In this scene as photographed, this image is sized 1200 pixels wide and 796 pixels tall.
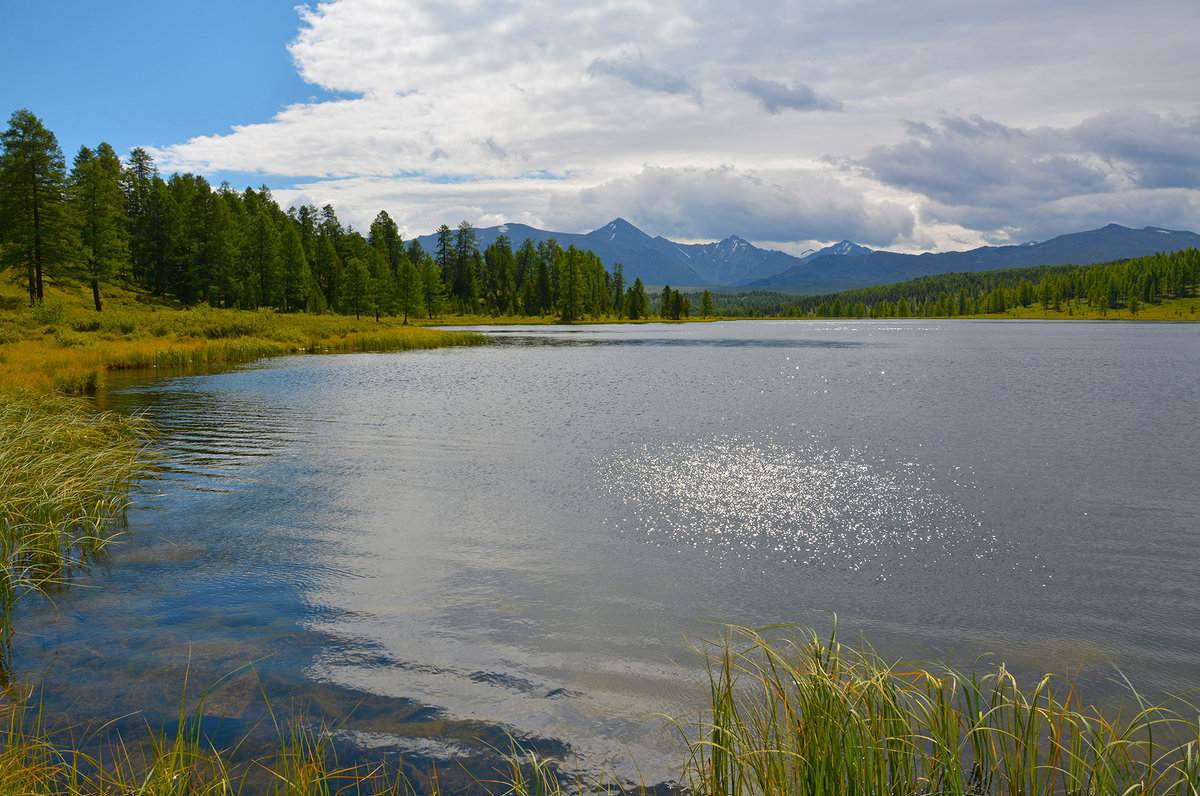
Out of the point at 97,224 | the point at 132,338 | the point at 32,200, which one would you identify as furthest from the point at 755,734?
the point at 97,224

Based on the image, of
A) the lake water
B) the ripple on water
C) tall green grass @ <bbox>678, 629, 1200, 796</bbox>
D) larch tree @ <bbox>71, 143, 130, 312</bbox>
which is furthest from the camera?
larch tree @ <bbox>71, 143, 130, 312</bbox>

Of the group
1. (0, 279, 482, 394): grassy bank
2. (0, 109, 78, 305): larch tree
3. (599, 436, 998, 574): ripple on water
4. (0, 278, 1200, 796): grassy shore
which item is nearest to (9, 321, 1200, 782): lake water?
(599, 436, 998, 574): ripple on water

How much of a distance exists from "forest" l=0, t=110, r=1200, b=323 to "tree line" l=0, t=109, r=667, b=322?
0.18 metres

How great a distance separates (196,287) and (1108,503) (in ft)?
314

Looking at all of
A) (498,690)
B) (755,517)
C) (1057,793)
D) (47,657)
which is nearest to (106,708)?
(47,657)

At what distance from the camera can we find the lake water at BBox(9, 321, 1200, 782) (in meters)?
6.70

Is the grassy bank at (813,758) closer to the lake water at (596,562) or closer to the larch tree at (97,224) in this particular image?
the lake water at (596,562)

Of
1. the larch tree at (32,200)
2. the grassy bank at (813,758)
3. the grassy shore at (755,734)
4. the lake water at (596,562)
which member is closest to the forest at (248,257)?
the larch tree at (32,200)

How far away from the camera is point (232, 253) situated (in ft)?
274

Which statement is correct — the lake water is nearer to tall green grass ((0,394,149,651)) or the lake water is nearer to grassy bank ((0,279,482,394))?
tall green grass ((0,394,149,651))

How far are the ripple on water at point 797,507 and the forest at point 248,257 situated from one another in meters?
60.0

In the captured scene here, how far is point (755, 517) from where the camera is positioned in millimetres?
12594

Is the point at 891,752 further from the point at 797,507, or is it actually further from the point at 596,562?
the point at 797,507

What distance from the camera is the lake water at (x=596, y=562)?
22.0 feet
